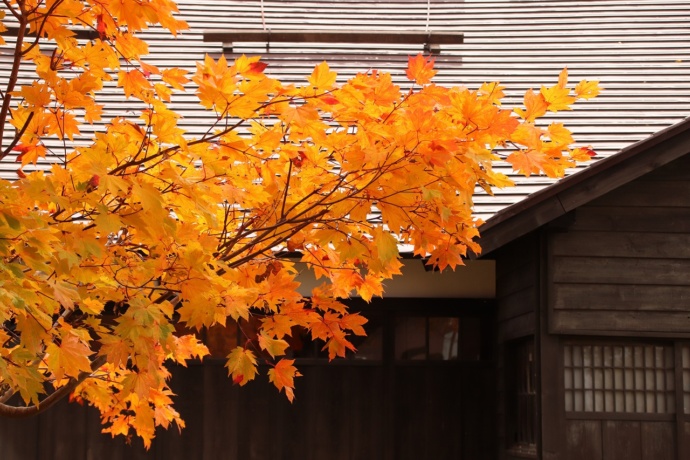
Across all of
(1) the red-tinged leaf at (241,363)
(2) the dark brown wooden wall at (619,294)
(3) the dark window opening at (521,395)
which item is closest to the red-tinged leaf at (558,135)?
(1) the red-tinged leaf at (241,363)

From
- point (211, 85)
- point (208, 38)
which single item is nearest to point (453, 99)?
point (211, 85)

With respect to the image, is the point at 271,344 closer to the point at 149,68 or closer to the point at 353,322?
the point at 353,322

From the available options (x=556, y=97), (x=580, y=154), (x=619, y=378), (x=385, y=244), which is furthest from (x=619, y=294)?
(x=385, y=244)

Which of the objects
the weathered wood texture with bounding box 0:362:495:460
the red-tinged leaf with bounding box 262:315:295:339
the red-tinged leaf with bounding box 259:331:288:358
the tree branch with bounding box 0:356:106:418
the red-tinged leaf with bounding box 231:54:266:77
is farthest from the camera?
the weathered wood texture with bounding box 0:362:495:460

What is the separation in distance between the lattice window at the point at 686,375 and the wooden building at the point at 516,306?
0.02 meters

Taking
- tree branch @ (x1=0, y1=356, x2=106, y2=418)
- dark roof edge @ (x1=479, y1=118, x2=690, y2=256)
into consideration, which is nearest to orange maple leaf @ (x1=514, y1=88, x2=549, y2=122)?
tree branch @ (x1=0, y1=356, x2=106, y2=418)

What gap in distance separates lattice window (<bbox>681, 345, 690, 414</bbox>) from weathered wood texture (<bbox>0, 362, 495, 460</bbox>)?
2.09 m

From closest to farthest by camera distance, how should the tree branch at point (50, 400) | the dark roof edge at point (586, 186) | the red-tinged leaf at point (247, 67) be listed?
the red-tinged leaf at point (247, 67) → the tree branch at point (50, 400) → the dark roof edge at point (586, 186)

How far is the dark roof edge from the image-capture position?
7.82 meters

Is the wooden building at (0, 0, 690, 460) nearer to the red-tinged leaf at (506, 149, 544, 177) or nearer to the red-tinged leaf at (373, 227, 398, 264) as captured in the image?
the red-tinged leaf at (506, 149, 544, 177)

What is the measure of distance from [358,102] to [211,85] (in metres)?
0.60

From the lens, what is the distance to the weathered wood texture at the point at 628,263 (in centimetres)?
814

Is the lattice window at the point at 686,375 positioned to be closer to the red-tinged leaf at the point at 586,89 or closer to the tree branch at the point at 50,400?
the red-tinged leaf at the point at 586,89

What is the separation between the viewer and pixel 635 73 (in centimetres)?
1082
